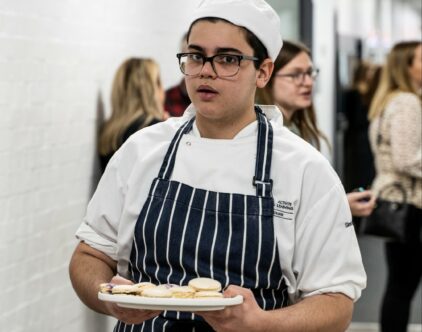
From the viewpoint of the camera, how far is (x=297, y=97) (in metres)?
3.53

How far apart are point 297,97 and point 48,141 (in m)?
0.99

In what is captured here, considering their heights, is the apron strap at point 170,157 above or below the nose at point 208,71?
below

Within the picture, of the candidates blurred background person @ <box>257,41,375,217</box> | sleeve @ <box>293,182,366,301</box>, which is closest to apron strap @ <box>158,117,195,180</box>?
sleeve @ <box>293,182,366,301</box>

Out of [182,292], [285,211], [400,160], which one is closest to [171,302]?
[182,292]

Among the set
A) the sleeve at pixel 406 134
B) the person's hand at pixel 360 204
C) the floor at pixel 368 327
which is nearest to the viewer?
the person's hand at pixel 360 204

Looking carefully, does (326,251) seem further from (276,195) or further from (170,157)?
(170,157)

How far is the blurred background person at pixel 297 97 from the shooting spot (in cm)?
351

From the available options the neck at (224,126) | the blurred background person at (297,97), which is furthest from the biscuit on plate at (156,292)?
the blurred background person at (297,97)

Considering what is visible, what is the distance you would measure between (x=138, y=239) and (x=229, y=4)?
21.8 inches

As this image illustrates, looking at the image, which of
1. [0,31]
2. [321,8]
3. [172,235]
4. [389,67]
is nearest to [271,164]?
[172,235]

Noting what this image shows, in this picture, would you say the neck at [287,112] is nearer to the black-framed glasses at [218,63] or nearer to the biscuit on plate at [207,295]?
the black-framed glasses at [218,63]

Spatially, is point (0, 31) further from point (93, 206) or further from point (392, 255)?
point (392, 255)

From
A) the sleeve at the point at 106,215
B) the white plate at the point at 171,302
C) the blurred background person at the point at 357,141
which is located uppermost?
the sleeve at the point at 106,215

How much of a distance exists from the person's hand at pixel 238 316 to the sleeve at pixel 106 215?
405 millimetres
